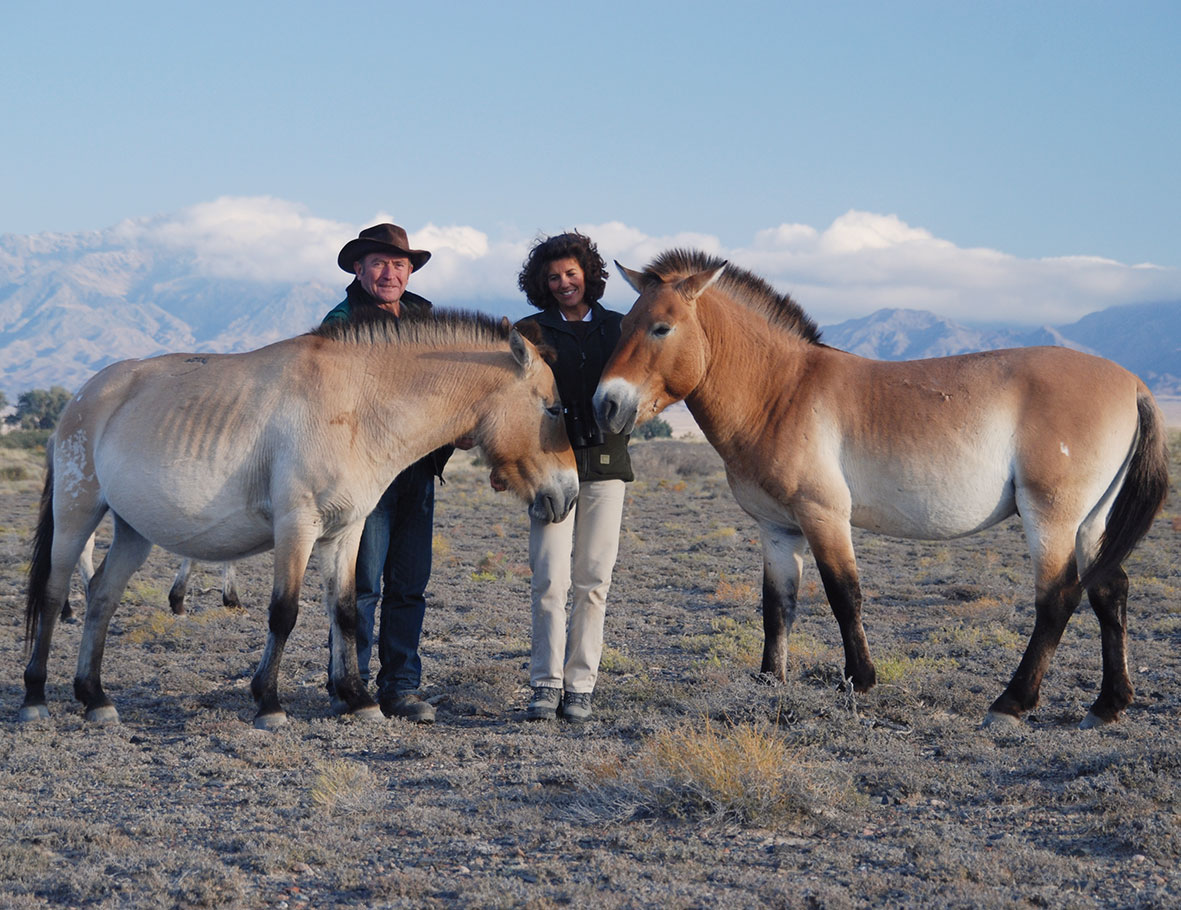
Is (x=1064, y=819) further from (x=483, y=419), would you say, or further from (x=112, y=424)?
(x=112, y=424)

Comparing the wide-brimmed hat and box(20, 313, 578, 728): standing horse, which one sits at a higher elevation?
the wide-brimmed hat

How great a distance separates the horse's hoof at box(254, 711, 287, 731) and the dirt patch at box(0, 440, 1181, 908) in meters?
0.10

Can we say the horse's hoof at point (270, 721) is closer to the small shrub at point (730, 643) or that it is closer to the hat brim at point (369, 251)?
the hat brim at point (369, 251)

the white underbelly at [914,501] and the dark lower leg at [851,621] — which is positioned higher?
the white underbelly at [914,501]

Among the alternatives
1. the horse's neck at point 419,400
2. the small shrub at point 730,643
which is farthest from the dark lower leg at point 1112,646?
the horse's neck at point 419,400

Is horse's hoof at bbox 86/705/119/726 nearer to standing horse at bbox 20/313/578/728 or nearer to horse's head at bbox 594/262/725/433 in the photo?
standing horse at bbox 20/313/578/728

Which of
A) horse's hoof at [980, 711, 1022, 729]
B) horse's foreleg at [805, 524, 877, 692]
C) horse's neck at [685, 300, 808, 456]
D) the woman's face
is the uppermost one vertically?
the woman's face

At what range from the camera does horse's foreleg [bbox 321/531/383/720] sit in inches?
245

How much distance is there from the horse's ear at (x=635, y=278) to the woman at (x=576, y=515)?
0.51 ft

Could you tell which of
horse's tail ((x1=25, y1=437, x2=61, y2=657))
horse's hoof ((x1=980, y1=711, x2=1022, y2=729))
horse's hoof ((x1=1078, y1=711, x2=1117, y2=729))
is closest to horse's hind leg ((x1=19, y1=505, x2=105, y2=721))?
horse's tail ((x1=25, y1=437, x2=61, y2=657))

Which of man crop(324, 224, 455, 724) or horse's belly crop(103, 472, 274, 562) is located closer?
horse's belly crop(103, 472, 274, 562)

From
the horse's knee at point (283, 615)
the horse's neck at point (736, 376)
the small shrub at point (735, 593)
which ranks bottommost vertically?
Answer: the small shrub at point (735, 593)

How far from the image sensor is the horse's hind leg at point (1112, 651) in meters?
5.91

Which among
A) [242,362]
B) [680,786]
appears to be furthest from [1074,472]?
[242,362]
